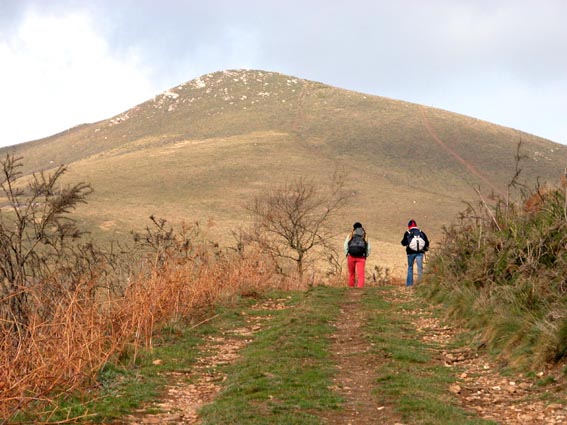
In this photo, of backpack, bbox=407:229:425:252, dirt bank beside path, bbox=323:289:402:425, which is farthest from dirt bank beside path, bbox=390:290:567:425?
backpack, bbox=407:229:425:252

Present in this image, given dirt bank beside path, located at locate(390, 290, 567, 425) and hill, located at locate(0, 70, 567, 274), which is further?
hill, located at locate(0, 70, 567, 274)

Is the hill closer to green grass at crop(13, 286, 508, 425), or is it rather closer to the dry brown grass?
the dry brown grass

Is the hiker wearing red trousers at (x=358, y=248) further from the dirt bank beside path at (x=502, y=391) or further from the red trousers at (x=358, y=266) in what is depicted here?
the dirt bank beside path at (x=502, y=391)

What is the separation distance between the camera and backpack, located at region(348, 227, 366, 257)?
57.4 feet

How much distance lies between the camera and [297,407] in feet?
21.3

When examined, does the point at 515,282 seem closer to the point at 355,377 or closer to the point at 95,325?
the point at 355,377

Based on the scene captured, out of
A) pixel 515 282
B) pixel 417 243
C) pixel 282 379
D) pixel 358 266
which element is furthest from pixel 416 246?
pixel 282 379

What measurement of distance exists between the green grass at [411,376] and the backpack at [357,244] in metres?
5.31

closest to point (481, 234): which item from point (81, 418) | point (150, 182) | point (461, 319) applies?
point (461, 319)

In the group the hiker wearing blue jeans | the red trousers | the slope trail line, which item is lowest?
the red trousers

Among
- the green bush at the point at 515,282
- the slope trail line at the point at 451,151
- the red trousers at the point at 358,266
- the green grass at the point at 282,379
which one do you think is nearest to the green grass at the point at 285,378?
the green grass at the point at 282,379

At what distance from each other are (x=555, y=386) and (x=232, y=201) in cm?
6099

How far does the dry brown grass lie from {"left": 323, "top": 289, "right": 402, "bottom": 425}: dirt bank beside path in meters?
2.42

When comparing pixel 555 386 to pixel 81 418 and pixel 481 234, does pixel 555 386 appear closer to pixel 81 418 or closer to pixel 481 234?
pixel 81 418
